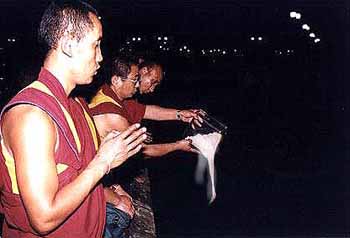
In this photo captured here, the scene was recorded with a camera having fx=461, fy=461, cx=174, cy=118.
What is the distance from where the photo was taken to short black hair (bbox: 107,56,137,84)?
330 cm

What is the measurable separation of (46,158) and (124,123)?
157cm

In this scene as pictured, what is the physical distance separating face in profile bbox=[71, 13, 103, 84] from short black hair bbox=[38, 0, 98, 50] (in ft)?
0.06

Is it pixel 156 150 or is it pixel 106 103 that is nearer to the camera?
pixel 106 103

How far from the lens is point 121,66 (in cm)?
331

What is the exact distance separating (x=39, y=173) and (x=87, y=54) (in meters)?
0.47

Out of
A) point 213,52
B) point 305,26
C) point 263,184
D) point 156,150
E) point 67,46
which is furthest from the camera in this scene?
point 213,52

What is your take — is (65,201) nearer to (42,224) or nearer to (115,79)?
(42,224)

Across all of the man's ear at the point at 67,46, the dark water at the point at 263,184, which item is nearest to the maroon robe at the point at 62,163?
the man's ear at the point at 67,46

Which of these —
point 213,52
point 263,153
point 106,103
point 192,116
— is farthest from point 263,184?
point 213,52

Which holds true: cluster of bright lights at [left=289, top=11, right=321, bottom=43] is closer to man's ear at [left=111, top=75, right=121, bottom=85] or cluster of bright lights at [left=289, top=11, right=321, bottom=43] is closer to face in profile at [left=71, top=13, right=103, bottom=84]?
man's ear at [left=111, top=75, right=121, bottom=85]

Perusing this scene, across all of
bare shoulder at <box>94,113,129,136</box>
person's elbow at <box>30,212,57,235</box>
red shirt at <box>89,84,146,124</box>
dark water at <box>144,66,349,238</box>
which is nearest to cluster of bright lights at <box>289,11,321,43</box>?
dark water at <box>144,66,349,238</box>

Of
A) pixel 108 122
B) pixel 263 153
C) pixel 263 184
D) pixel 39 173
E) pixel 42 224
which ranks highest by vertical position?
pixel 108 122

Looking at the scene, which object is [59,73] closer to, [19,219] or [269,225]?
[19,219]

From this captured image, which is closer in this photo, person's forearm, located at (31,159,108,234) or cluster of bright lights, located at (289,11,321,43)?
person's forearm, located at (31,159,108,234)
